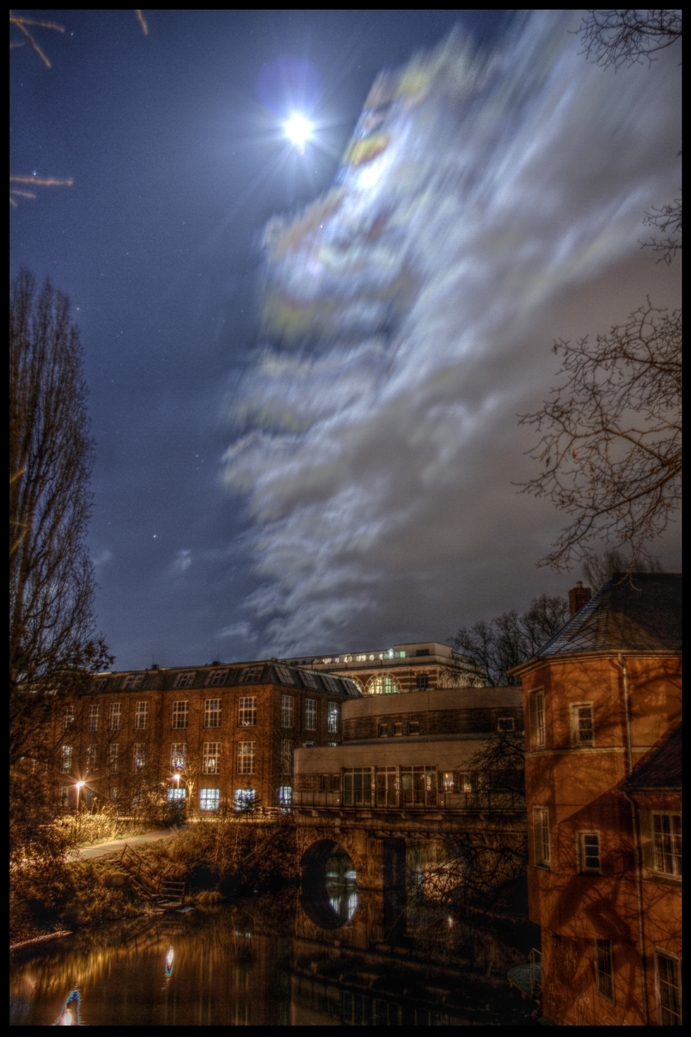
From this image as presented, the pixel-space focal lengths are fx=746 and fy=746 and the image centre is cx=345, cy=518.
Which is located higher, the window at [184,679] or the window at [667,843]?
the window at [184,679]

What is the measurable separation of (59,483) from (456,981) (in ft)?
68.8

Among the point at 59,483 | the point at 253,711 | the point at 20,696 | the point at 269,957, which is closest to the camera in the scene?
the point at 20,696

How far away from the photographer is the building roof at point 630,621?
724 inches

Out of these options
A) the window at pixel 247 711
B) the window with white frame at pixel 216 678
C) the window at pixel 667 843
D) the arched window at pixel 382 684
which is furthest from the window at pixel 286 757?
the window at pixel 667 843

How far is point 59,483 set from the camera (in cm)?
1595

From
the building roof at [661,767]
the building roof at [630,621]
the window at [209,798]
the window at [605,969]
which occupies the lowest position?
the window at [209,798]

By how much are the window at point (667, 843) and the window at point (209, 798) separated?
40235 millimetres

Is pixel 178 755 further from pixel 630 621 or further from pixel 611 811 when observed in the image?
pixel 630 621

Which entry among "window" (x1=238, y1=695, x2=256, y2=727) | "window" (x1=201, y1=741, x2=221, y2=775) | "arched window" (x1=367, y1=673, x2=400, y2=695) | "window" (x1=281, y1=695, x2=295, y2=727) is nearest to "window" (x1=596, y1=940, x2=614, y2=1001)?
"window" (x1=238, y1=695, x2=256, y2=727)

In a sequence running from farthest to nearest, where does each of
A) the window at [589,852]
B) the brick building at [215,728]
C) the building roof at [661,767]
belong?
the brick building at [215,728]
the window at [589,852]
the building roof at [661,767]

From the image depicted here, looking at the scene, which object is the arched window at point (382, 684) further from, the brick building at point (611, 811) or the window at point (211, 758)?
the brick building at point (611, 811)

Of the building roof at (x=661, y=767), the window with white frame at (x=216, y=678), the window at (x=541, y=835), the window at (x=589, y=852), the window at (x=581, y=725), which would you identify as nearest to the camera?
the building roof at (x=661, y=767)
